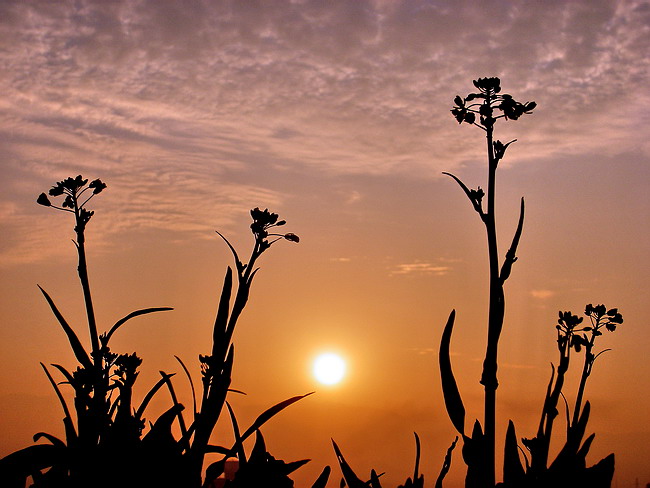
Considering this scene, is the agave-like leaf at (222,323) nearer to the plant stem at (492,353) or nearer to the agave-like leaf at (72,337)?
the agave-like leaf at (72,337)

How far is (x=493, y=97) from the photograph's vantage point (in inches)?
154

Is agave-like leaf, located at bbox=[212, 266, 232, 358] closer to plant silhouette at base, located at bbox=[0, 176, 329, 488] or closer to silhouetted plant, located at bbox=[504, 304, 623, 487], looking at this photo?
plant silhouette at base, located at bbox=[0, 176, 329, 488]

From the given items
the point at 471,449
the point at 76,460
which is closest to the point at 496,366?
the point at 471,449

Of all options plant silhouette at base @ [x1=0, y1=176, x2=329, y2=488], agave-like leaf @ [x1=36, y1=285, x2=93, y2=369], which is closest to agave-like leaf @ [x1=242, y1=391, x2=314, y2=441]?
plant silhouette at base @ [x1=0, y1=176, x2=329, y2=488]

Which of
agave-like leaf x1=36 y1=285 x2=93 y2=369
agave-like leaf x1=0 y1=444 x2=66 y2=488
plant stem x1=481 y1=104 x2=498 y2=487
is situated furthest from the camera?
agave-like leaf x1=36 y1=285 x2=93 y2=369

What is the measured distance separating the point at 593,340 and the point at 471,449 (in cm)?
479

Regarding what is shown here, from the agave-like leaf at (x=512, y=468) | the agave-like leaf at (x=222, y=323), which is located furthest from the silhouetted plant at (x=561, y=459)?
the agave-like leaf at (x=222, y=323)

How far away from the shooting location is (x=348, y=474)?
2.40 meters

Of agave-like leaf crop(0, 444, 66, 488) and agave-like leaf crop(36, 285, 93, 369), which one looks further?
agave-like leaf crop(36, 285, 93, 369)

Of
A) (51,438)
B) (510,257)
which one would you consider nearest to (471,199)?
(510,257)

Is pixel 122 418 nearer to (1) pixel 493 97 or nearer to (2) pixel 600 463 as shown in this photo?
(2) pixel 600 463

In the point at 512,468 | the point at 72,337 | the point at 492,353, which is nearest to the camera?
the point at 512,468

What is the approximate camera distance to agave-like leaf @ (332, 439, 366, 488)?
2.33m

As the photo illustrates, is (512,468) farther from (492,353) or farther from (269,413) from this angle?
(269,413)
